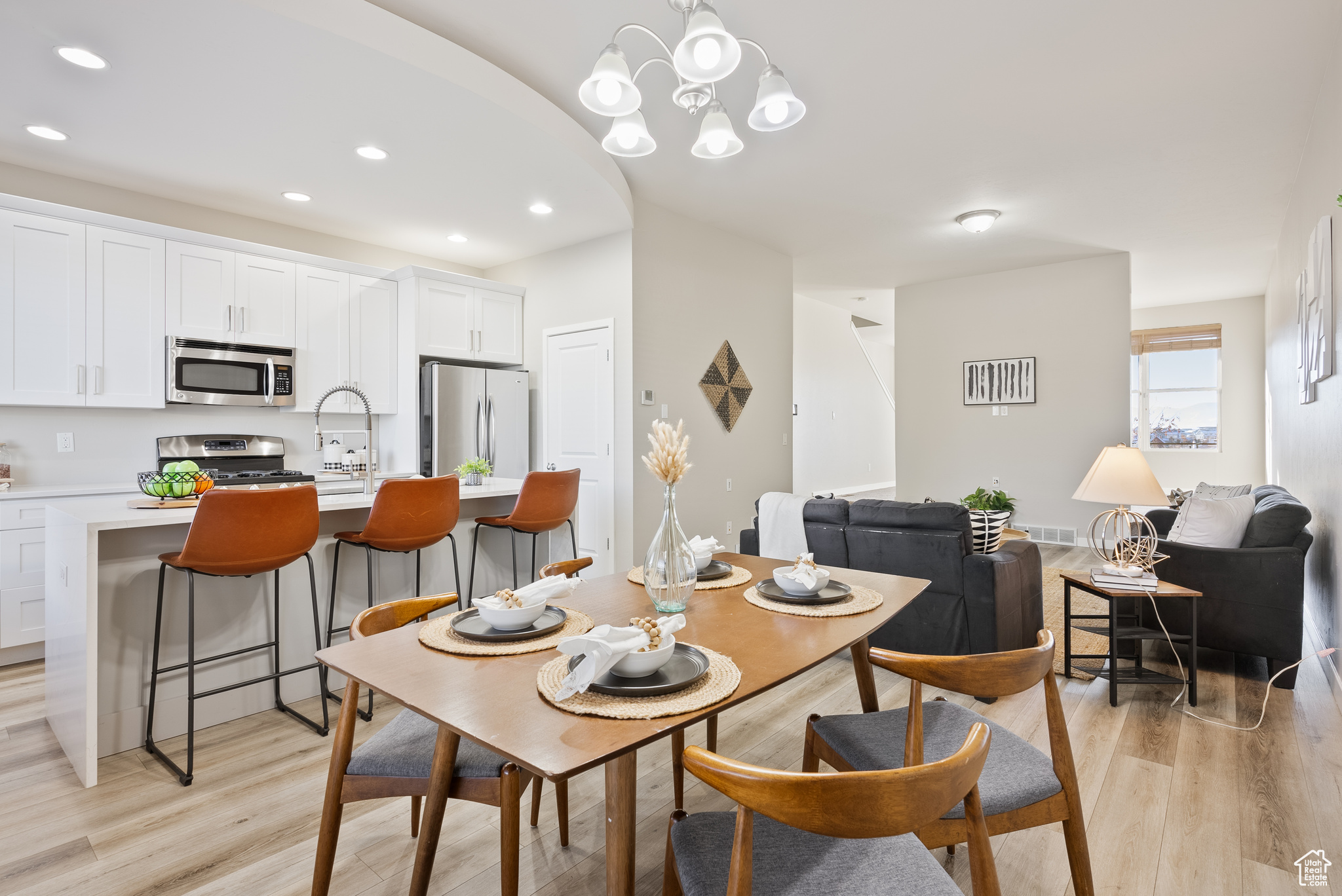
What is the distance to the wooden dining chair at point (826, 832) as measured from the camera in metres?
Answer: 0.83

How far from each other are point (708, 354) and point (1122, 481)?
9.87ft

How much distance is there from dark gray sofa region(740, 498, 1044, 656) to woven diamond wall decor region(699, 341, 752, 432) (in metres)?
2.29

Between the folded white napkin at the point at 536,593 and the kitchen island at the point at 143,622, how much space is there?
157 centimetres

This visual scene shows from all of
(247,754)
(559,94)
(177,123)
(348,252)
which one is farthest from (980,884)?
(348,252)

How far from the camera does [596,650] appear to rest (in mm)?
1054

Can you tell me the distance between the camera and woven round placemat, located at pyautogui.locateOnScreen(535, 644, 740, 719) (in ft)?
3.27

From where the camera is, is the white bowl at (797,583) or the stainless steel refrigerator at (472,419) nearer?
the white bowl at (797,583)

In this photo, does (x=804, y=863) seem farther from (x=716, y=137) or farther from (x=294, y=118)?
(x=294, y=118)

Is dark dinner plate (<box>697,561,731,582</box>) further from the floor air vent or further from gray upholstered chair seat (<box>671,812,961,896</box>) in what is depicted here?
the floor air vent


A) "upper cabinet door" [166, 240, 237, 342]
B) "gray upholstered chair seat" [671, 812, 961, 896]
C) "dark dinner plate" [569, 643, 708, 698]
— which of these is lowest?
"gray upholstered chair seat" [671, 812, 961, 896]

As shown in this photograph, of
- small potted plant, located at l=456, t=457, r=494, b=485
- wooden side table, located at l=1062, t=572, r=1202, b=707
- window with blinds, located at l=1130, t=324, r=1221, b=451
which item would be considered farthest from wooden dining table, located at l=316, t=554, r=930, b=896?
window with blinds, located at l=1130, t=324, r=1221, b=451

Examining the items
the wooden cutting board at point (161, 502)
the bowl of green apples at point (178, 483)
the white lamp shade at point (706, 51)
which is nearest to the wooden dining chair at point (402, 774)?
the wooden cutting board at point (161, 502)

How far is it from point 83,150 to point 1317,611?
7035 millimetres

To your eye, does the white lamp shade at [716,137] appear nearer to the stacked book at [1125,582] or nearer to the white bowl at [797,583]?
the white bowl at [797,583]
